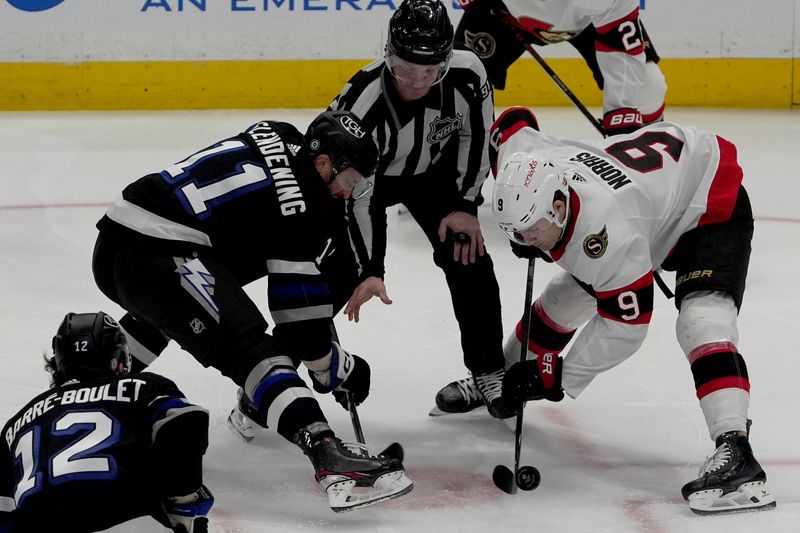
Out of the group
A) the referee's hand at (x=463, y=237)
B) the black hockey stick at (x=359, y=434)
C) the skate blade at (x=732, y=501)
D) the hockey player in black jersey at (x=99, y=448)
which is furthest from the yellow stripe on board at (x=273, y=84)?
the hockey player in black jersey at (x=99, y=448)

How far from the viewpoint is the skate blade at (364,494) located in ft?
9.45

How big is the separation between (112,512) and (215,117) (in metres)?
5.14

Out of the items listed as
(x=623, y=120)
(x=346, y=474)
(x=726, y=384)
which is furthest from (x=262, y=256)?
(x=623, y=120)

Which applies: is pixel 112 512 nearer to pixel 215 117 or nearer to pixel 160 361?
pixel 160 361

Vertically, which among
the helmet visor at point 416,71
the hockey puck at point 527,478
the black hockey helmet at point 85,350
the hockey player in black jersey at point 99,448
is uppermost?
the helmet visor at point 416,71

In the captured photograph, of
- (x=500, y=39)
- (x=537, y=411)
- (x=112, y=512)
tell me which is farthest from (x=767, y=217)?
(x=112, y=512)

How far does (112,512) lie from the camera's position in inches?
90.5

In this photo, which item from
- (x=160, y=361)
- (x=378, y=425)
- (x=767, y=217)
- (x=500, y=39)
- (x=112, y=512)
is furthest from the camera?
(x=767, y=217)

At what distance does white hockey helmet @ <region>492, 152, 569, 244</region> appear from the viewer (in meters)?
2.93

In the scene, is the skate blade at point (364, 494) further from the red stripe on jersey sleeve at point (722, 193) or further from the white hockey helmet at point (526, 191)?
the red stripe on jersey sleeve at point (722, 193)

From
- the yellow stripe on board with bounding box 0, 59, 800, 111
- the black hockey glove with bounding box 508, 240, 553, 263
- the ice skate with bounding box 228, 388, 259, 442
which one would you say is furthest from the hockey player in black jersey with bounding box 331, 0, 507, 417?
the yellow stripe on board with bounding box 0, 59, 800, 111

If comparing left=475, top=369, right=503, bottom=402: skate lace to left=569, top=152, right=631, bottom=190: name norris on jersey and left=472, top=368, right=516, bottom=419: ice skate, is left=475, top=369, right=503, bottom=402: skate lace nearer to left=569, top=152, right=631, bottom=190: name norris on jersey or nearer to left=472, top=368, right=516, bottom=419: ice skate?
left=472, top=368, right=516, bottom=419: ice skate

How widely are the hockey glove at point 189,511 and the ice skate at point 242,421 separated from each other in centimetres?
86

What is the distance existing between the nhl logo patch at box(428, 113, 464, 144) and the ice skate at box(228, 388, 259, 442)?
2.77ft
